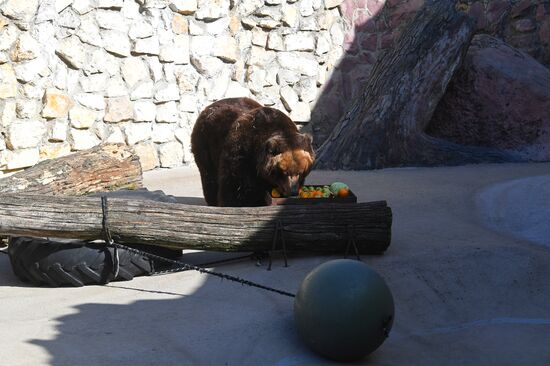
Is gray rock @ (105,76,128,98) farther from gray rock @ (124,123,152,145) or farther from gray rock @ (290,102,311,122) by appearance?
gray rock @ (290,102,311,122)

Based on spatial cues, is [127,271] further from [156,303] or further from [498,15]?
[498,15]

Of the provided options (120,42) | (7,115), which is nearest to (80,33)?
(120,42)

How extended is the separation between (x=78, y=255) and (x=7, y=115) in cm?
380

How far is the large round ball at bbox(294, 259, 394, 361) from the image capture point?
3.80 m

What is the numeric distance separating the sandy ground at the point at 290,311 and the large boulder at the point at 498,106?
3757 millimetres

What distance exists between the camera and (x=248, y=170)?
20.4ft

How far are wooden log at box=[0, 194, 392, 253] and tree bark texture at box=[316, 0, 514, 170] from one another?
13.7 ft

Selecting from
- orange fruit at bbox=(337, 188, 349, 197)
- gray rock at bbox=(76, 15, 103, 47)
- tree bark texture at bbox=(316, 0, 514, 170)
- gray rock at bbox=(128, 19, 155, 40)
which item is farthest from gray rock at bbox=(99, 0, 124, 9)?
orange fruit at bbox=(337, 188, 349, 197)

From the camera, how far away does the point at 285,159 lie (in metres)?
5.96

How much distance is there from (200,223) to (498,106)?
617cm

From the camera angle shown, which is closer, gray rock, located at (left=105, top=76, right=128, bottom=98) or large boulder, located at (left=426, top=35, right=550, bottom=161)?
gray rock, located at (left=105, top=76, right=128, bottom=98)

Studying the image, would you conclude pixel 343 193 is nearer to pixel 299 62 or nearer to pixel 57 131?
pixel 57 131

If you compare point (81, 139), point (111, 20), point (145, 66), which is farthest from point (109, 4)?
Result: point (81, 139)

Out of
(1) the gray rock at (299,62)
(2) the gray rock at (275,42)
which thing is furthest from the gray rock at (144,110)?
(1) the gray rock at (299,62)
